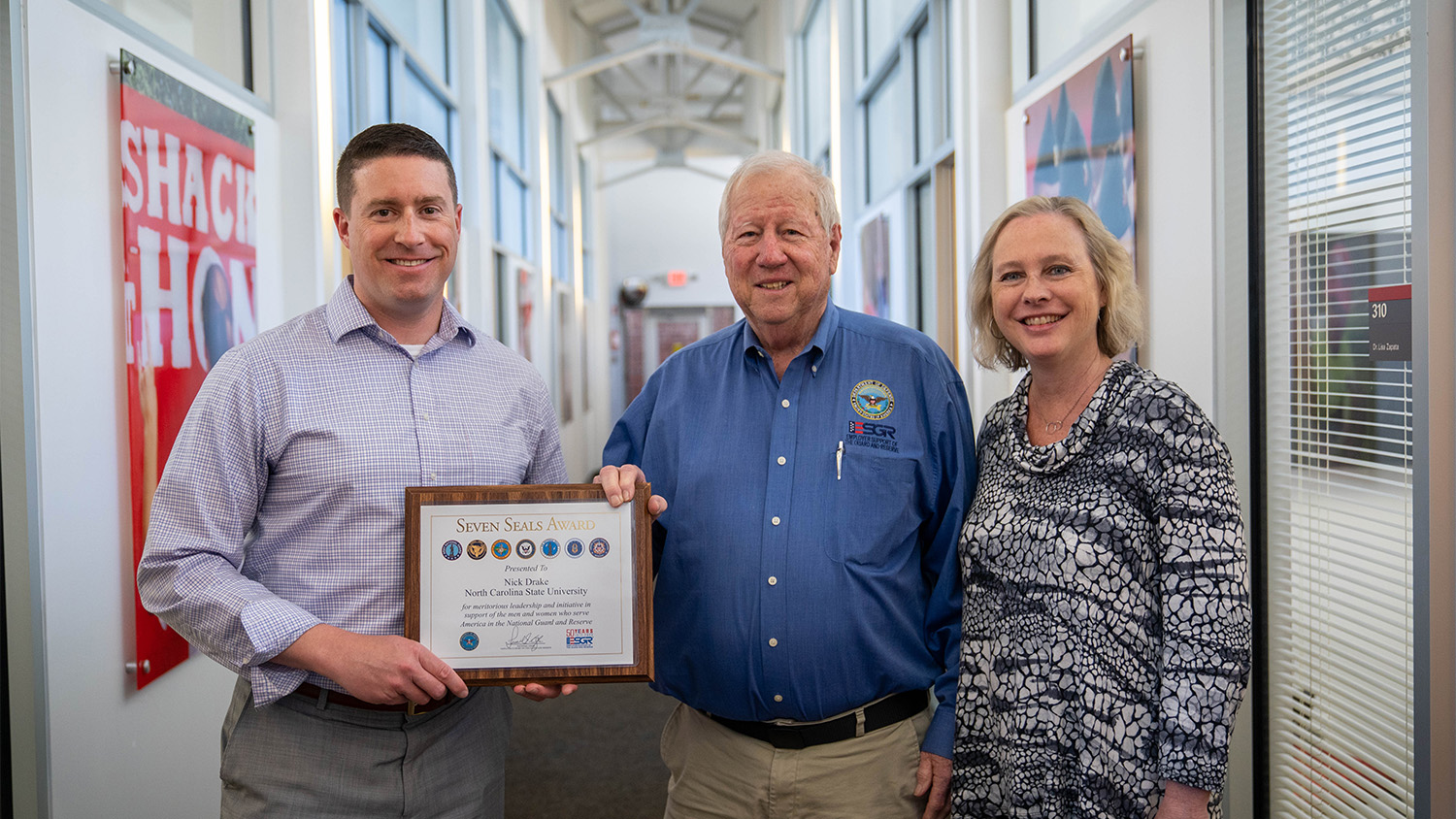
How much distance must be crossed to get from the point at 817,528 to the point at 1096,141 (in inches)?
62.0

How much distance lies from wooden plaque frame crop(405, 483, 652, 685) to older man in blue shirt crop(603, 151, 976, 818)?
0.23m

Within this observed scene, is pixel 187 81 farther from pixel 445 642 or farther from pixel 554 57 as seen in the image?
pixel 554 57

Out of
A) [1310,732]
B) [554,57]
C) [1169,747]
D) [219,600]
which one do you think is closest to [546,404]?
[219,600]

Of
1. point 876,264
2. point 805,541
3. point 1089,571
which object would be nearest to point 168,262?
point 805,541

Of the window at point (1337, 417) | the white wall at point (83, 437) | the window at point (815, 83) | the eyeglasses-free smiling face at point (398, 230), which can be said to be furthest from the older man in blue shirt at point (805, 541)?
the window at point (815, 83)

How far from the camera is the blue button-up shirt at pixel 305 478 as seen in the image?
137 centimetres

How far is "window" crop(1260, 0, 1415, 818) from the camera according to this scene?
62.5 inches

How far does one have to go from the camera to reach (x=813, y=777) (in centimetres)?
162

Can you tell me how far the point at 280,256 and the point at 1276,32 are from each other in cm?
302

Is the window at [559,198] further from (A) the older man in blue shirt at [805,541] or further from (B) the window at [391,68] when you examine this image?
(A) the older man in blue shirt at [805,541]

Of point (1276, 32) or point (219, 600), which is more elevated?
point (1276, 32)

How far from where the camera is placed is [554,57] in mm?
10141

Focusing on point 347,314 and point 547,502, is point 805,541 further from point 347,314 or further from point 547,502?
point 347,314

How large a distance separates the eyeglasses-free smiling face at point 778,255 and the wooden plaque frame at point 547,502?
45 cm
